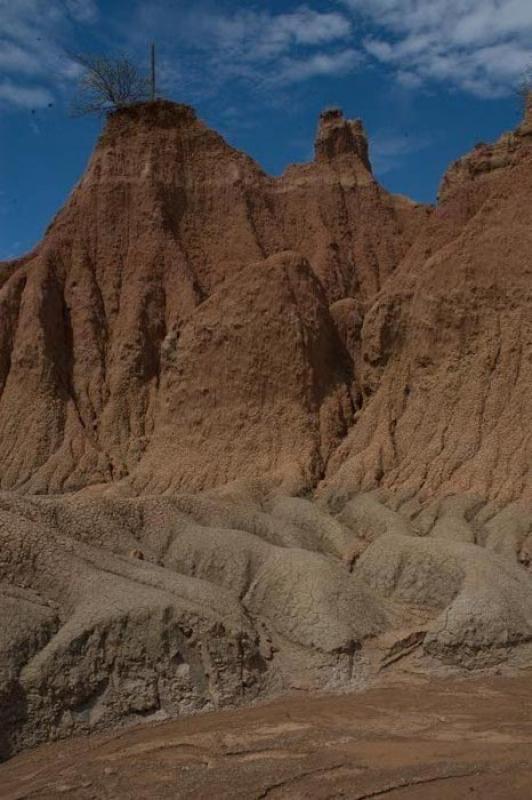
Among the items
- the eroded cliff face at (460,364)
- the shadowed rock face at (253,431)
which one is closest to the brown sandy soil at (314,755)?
the shadowed rock face at (253,431)

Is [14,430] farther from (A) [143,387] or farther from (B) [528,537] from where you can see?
(B) [528,537]

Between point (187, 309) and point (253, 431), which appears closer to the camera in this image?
point (253, 431)

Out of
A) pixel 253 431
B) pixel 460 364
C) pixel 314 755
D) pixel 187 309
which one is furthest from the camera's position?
pixel 187 309

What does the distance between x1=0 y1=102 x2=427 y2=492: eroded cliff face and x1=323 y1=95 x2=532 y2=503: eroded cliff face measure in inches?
79.9

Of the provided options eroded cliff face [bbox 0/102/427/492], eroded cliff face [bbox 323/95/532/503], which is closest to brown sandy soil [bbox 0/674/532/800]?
eroded cliff face [bbox 323/95/532/503]

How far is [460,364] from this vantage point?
26359mm

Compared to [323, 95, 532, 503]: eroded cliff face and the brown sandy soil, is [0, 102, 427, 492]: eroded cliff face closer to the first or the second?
[323, 95, 532, 503]: eroded cliff face

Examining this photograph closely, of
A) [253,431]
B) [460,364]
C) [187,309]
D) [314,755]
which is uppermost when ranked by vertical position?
[187,309]

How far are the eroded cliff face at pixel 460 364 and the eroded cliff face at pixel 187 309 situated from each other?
79.9 inches

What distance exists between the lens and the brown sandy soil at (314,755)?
9953 millimetres

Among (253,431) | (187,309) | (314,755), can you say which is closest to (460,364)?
(253,431)

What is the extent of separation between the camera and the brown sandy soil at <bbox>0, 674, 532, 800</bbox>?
32.7ft

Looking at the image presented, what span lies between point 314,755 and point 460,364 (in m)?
17.2

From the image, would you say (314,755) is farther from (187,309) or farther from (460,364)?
(187,309)
